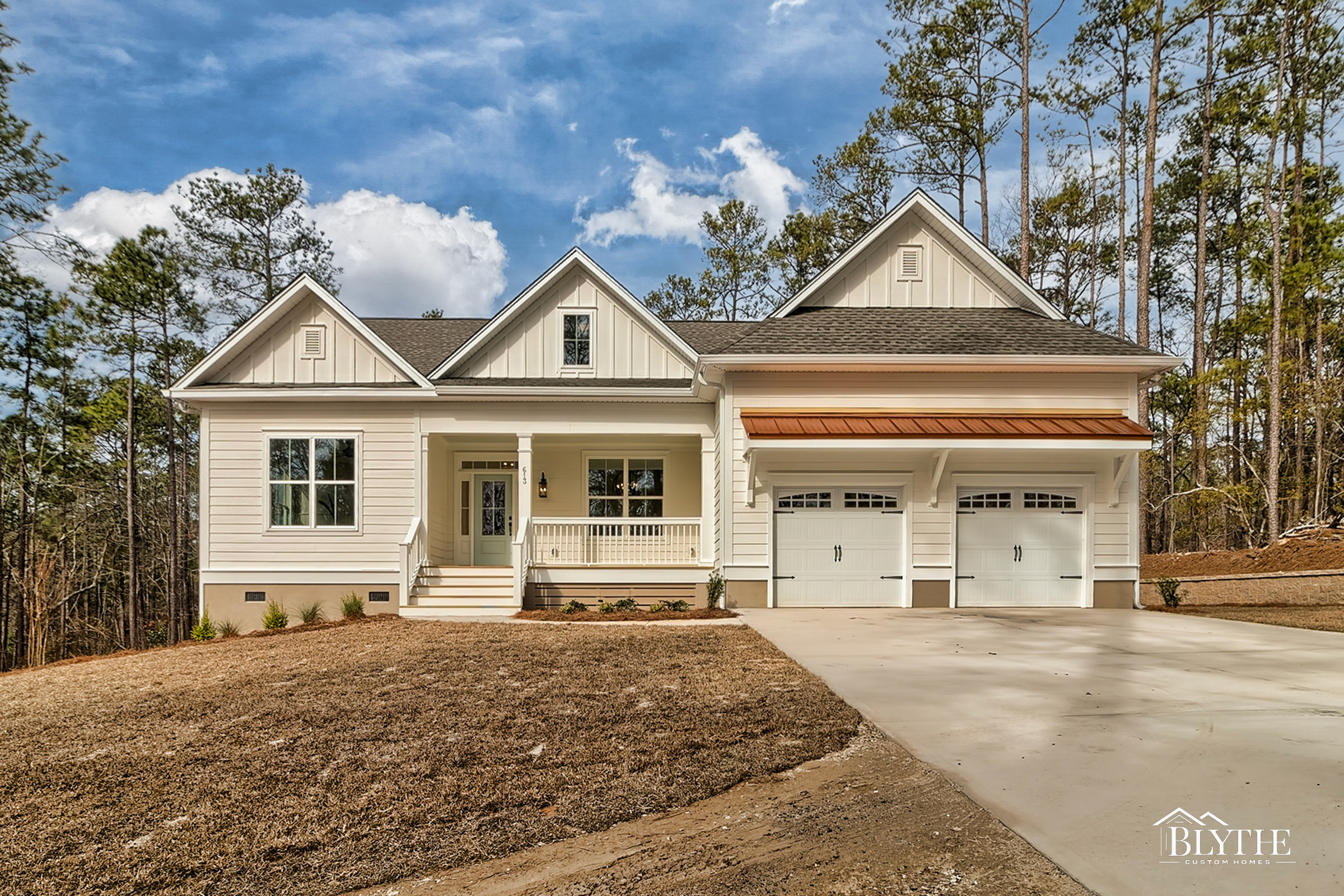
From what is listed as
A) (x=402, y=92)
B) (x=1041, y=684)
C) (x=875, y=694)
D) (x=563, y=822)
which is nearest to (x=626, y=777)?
(x=563, y=822)

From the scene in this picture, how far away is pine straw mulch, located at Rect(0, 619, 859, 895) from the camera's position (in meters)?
3.32

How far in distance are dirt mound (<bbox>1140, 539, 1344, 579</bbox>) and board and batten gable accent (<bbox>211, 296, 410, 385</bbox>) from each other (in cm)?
1673

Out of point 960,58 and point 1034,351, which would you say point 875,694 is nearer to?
point 1034,351

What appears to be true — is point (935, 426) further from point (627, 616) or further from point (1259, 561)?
point (1259, 561)

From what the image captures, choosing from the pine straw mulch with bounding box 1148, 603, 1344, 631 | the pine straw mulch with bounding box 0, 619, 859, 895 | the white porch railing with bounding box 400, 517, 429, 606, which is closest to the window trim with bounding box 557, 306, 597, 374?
the white porch railing with bounding box 400, 517, 429, 606

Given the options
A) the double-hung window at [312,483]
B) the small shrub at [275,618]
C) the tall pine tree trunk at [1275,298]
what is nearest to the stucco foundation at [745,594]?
the double-hung window at [312,483]

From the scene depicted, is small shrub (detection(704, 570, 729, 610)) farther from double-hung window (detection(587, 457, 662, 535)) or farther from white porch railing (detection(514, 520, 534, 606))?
white porch railing (detection(514, 520, 534, 606))

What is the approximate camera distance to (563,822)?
3.57 m

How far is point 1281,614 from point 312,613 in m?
16.5

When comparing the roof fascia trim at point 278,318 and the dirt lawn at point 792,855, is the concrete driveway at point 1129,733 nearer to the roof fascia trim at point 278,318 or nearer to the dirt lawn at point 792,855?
the dirt lawn at point 792,855

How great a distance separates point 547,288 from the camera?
14141 mm

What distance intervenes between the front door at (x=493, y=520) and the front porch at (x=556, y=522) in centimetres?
2

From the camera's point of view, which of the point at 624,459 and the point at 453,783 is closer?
the point at 453,783

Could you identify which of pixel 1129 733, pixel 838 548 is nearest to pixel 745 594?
pixel 838 548
